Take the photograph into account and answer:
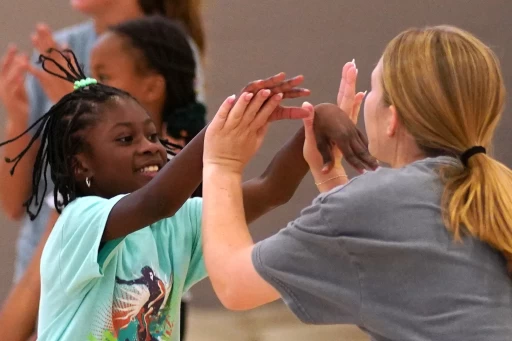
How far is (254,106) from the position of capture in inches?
44.2

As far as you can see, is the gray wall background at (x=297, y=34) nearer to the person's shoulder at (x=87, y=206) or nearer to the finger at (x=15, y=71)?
the finger at (x=15, y=71)

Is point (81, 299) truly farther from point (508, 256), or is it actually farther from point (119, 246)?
point (508, 256)

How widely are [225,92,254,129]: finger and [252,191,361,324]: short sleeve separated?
0.19 metres

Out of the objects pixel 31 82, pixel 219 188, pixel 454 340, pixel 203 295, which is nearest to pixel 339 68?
pixel 203 295

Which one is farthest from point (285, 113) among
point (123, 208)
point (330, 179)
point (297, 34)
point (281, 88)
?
point (297, 34)

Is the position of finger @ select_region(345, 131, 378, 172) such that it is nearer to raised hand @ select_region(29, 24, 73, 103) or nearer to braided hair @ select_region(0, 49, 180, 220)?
braided hair @ select_region(0, 49, 180, 220)

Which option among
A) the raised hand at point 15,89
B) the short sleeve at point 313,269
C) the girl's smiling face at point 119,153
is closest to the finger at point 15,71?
the raised hand at point 15,89

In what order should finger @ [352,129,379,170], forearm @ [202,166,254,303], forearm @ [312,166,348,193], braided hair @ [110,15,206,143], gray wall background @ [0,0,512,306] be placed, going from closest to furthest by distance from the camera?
forearm @ [202,166,254,303]
finger @ [352,129,379,170]
forearm @ [312,166,348,193]
braided hair @ [110,15,206,143]
gray wall background @ [0,0,512,306]

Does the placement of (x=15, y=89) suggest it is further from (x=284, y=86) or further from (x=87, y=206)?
(x=284, y=86)

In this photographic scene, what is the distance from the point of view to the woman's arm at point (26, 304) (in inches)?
70.1

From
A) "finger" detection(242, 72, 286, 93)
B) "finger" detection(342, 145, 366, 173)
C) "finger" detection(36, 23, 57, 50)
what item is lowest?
"finger" detection(342, 145, 366, 173)

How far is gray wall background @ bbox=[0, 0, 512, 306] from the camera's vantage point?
2.82 meters

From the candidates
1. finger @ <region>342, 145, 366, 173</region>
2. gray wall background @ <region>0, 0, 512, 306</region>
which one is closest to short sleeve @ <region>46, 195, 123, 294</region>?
finger @ <region>342, 145, 366, 173</region>

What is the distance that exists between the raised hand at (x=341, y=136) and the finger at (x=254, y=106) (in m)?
0.13
